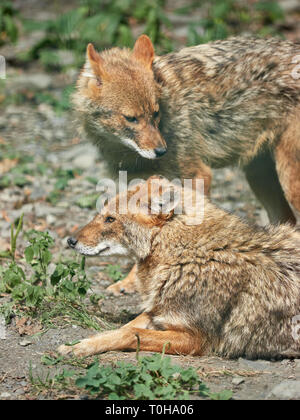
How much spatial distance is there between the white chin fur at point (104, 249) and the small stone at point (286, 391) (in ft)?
5.83

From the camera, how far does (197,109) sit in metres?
6.89

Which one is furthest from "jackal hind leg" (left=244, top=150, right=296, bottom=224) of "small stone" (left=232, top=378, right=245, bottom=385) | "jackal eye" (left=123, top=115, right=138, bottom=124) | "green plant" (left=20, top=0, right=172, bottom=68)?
"green plant" (left=20, top=0, right=172, bottom=68)

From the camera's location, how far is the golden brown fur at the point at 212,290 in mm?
5031

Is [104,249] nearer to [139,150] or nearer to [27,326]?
[27,326]

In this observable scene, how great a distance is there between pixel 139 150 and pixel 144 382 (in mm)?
2753

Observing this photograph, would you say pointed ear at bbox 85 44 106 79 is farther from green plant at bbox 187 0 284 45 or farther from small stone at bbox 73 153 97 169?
green plant at bbox 187 0 284 45

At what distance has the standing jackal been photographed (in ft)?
21.2

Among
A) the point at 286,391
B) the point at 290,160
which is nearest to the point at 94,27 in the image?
the point at 290,160

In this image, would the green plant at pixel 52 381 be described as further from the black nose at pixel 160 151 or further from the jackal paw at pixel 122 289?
the black nose at pixel 160 151

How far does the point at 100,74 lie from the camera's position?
21.7 feet

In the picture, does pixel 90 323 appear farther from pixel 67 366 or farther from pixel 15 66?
pixel 15 66
